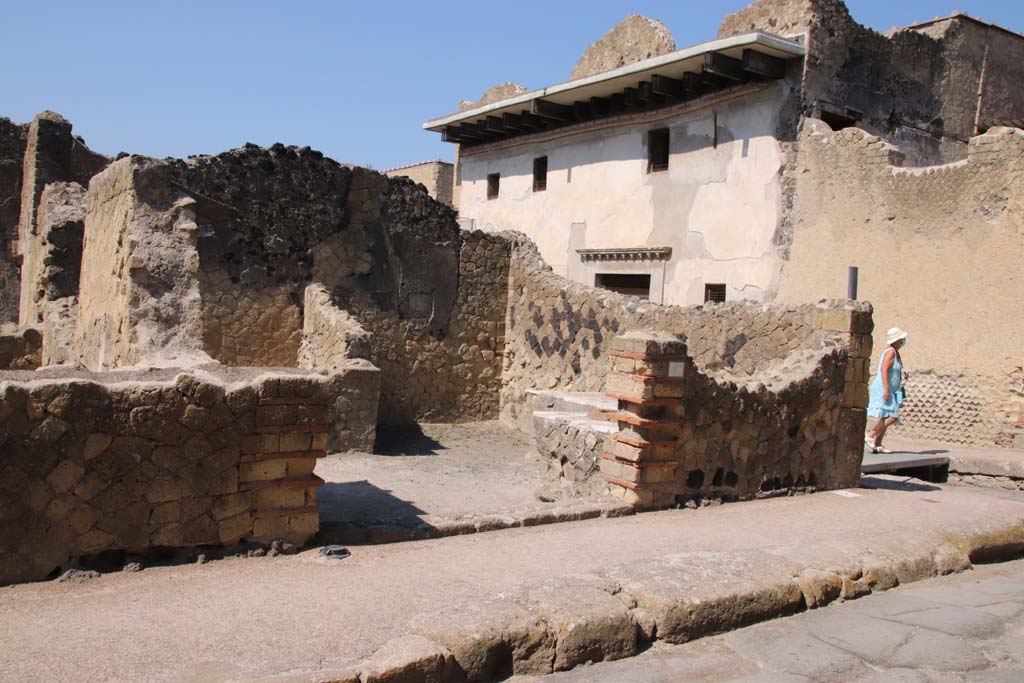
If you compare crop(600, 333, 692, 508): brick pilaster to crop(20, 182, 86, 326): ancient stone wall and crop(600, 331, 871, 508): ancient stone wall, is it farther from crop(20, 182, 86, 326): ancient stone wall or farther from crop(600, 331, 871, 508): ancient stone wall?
crop(20, 182, 86, 326): ancient stone wall

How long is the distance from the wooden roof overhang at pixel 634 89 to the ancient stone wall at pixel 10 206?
29.6ft

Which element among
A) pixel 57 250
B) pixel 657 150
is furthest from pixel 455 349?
pixel 657 150

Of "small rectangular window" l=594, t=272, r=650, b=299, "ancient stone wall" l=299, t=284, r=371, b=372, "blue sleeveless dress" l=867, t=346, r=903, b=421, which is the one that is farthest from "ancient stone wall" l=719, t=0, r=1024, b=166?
"ancient stone wall" l=299, t=284, r=371, b=372

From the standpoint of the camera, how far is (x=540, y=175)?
63.7ft

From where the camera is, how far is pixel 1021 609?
4469 mm

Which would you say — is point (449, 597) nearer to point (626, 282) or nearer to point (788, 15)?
point (788, 15)

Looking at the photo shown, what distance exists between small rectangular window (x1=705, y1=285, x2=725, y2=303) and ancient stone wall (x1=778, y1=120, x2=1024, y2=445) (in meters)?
1.61

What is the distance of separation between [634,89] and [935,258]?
6676 millimetres

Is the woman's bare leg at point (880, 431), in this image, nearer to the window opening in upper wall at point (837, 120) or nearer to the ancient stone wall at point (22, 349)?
the window opening in upper wall at point (837, 120)

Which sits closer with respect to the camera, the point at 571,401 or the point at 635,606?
the point at 635,606

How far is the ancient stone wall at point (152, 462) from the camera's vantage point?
12.6 feet

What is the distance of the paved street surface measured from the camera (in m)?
3.51

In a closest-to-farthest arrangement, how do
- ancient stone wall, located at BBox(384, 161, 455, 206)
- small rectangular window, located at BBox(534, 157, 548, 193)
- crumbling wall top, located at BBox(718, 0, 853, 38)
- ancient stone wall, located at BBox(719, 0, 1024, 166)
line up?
crumbling wall top, located at BBox(718, 0, 853, 38), ancient stone wall, located at BBox(719, 0, 1024, 166), small rectangular window, located at BBox(534, 157, 548, 193), ancient stone wall, located at BBox(384, 161, 455, 206)

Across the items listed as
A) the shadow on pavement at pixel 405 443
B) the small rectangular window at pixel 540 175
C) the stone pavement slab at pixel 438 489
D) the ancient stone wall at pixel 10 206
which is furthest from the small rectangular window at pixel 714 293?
the ancient stone wall at pixel 10 206
